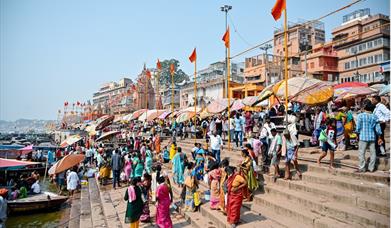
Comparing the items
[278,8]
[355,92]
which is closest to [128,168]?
[278,8]

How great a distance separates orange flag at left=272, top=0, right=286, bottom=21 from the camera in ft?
28.6

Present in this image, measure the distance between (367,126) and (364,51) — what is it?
1310 inches

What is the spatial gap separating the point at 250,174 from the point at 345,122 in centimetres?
447

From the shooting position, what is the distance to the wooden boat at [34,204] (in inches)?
475

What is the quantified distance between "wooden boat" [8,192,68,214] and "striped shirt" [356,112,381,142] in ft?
43.5

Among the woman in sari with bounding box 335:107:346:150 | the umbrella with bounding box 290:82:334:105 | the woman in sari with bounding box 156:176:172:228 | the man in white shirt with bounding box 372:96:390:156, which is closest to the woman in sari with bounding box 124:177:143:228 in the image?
the woman in sari with bounding box 156:176:172:228

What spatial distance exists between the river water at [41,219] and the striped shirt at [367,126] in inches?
464

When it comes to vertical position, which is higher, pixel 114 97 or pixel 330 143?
pixel 114 97

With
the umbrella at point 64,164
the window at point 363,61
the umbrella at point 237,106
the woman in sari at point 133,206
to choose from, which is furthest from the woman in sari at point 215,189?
the window at point 363,61

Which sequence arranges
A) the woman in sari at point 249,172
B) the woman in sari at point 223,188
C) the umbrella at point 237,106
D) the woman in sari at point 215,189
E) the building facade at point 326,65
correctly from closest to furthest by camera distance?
the woman in sari at point 223,188, the woman in sari at point 249,172, the woman in sari at point 215,189, the umbrella at point 237,106, the building facade at point 326,65

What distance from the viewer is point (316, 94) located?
9961 millimetres

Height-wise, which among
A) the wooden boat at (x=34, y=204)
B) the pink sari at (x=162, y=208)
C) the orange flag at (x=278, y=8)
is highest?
the orange flag at (x=278, y=8)

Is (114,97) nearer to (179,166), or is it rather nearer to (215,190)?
(179,166)

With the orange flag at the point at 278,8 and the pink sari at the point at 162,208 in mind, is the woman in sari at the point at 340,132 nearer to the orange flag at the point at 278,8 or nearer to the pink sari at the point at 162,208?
the orange flag at the point at 278,8
